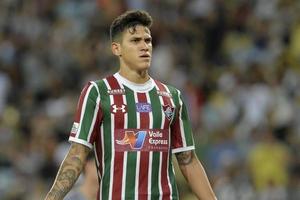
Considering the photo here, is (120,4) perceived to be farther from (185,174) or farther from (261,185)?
(185,174)

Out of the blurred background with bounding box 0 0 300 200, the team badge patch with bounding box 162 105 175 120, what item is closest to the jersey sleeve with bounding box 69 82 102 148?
the team badge patch with bounding box 162 105 175 120

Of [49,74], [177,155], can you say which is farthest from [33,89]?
[177,155]

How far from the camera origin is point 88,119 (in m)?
7.28

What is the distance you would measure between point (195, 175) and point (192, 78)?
895cm

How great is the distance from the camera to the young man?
7281mm

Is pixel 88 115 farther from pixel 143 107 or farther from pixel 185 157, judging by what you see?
pixel 185 157

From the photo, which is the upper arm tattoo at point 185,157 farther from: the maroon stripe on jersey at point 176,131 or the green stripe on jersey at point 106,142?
the green stripe on jersey at point 106,142

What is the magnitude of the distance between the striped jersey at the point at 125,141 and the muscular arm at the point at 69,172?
0.21 feet

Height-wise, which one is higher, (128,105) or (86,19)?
(86,19)

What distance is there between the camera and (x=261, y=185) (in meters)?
14.2

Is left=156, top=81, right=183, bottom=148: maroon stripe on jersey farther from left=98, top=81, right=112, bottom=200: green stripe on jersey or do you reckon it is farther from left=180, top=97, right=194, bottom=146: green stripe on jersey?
left=98, top=81, right=112, bottom=200: green stripe on jersey

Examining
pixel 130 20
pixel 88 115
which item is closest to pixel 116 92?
pixel 88 115

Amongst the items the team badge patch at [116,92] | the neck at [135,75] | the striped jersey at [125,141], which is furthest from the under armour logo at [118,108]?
the neck at [135,75]

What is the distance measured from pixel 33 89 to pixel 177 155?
9570mm
